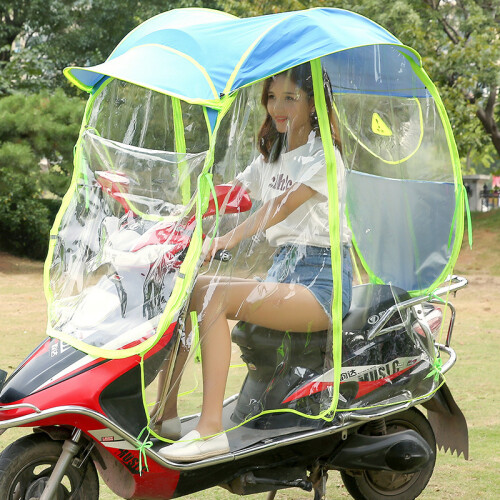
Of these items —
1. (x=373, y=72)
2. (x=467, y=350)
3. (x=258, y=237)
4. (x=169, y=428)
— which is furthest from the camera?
(x=467, y=350)

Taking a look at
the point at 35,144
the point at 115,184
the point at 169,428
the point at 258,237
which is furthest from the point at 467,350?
the point at 35,144

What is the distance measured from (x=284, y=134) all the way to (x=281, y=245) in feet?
1.43

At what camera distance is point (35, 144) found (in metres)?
12.0

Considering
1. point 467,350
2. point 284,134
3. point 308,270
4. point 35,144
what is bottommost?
point 467,350

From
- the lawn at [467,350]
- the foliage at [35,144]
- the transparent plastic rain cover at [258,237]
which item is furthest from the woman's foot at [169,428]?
the foliage at [35,144]

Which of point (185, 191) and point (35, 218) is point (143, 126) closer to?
point (185, 191)

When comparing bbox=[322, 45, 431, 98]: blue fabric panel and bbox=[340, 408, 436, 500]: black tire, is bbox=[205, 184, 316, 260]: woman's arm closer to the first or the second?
bbox=[322, 45, 431, 98]: blue fabric panel

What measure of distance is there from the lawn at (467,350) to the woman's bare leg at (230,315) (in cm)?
97

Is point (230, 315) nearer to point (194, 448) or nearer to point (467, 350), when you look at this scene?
point (194, 448)

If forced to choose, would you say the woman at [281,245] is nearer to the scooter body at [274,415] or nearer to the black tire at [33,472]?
the scooter body at [274,415]

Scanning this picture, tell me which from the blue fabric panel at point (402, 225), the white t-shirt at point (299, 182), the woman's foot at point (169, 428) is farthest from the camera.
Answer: the blue fabric panel at point (402, 225)

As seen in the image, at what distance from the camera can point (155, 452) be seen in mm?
2863

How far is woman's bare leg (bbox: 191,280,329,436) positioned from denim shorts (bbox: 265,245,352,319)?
0.04 meters

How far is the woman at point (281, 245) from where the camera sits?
9.97 feet
